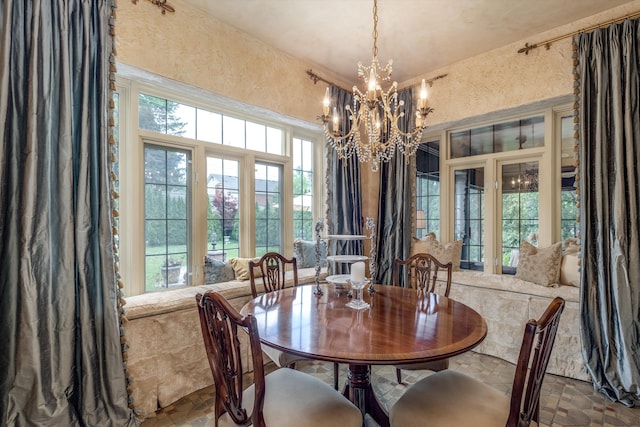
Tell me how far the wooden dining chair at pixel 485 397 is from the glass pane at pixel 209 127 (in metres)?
2.51

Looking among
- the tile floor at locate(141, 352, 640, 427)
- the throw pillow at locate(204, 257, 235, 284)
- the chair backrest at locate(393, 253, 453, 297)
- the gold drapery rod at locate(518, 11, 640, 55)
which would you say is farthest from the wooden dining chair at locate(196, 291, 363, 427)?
the gold drapery rod at locate(518, 11, 640, 55)

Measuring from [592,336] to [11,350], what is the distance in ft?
12.0

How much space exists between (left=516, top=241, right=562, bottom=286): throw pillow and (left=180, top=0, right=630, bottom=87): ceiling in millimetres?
1865

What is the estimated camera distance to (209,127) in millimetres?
2912

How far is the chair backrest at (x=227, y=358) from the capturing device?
1134mm

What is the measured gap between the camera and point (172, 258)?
267cm

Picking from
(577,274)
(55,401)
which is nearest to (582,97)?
(577,274)

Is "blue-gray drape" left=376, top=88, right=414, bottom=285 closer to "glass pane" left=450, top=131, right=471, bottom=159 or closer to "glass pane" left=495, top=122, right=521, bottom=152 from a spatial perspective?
"glass pane" left=450, top=131, right=471, bottom=159

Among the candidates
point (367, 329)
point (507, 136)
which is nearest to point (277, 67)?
point (507, 136)

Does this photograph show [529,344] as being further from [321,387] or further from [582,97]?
[582,97]

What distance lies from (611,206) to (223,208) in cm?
310

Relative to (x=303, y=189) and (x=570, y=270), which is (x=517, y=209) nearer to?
(x=570, y=270)

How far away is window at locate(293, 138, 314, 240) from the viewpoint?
362 centimetres

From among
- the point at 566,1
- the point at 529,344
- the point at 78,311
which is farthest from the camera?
the point at 566,1
